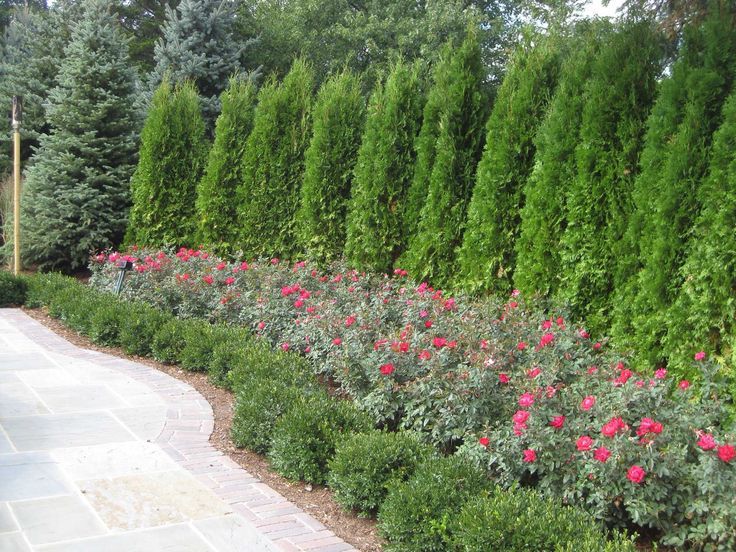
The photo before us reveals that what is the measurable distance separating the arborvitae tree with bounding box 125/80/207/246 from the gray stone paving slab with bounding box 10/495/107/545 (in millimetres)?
7325

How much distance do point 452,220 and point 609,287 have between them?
1.88 m

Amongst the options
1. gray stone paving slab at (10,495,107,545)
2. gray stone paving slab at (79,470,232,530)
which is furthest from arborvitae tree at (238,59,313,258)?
gray stone paving slab at (10,495,107,545)

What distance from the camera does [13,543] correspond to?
9.45ft

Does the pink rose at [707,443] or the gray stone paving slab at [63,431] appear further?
the gray stone paving slab at [63,431]

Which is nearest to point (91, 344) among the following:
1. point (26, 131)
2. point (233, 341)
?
point (233, 341)

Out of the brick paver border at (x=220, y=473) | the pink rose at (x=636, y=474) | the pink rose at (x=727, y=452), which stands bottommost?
the brick paver border at (x=220, y=473)

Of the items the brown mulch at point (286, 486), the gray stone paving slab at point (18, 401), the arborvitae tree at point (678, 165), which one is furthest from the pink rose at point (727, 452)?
the gray stone paving slab at point (18, 401)

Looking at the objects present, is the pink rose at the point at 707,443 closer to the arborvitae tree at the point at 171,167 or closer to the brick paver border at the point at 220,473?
the brick paver border at the point at 220,473

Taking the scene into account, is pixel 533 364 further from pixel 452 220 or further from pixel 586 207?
pixel 452 220

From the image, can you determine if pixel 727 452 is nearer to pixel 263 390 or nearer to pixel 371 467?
pixel 371 467

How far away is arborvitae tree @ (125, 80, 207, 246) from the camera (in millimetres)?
10406

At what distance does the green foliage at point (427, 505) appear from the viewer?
2.81m

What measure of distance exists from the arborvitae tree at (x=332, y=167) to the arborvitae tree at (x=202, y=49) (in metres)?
5.81

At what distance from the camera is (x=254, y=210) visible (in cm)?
909
